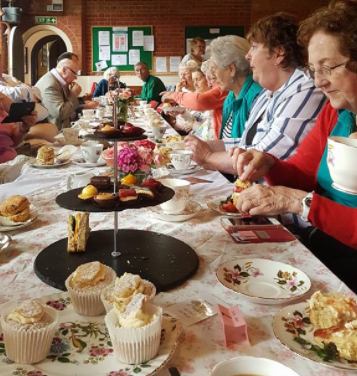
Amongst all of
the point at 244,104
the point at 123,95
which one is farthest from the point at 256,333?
the point at 123,95

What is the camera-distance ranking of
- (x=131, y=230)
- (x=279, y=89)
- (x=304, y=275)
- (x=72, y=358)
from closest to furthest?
(x=72, y=358) < (x=304, y=275) < (x=131, y=230) < (x=279, y=89)

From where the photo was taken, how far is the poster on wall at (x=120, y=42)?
9.28m

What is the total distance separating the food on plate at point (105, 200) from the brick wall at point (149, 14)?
874 centimetres

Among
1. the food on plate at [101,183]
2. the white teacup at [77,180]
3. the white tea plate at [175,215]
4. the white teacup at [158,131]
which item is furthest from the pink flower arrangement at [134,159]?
the white teacup at [158,131]

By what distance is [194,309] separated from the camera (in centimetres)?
91

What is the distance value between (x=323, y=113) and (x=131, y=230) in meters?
0.95

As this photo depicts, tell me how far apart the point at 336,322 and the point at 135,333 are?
0.36m

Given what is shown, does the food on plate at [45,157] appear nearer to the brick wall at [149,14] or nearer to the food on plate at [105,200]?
the food on plate at [105,200]

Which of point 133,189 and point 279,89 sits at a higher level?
point 279,89

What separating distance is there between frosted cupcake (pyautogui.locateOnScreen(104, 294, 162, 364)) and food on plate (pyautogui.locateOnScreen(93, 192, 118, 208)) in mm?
304

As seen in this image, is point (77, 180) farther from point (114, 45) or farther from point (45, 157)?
point (114, 45)

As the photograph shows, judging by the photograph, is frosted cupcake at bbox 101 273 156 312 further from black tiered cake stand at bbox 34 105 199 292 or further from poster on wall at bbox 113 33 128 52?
poster on wall at bbox 113 33 128 52

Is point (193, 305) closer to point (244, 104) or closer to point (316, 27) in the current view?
point (316, 27)

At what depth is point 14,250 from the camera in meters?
1.22
